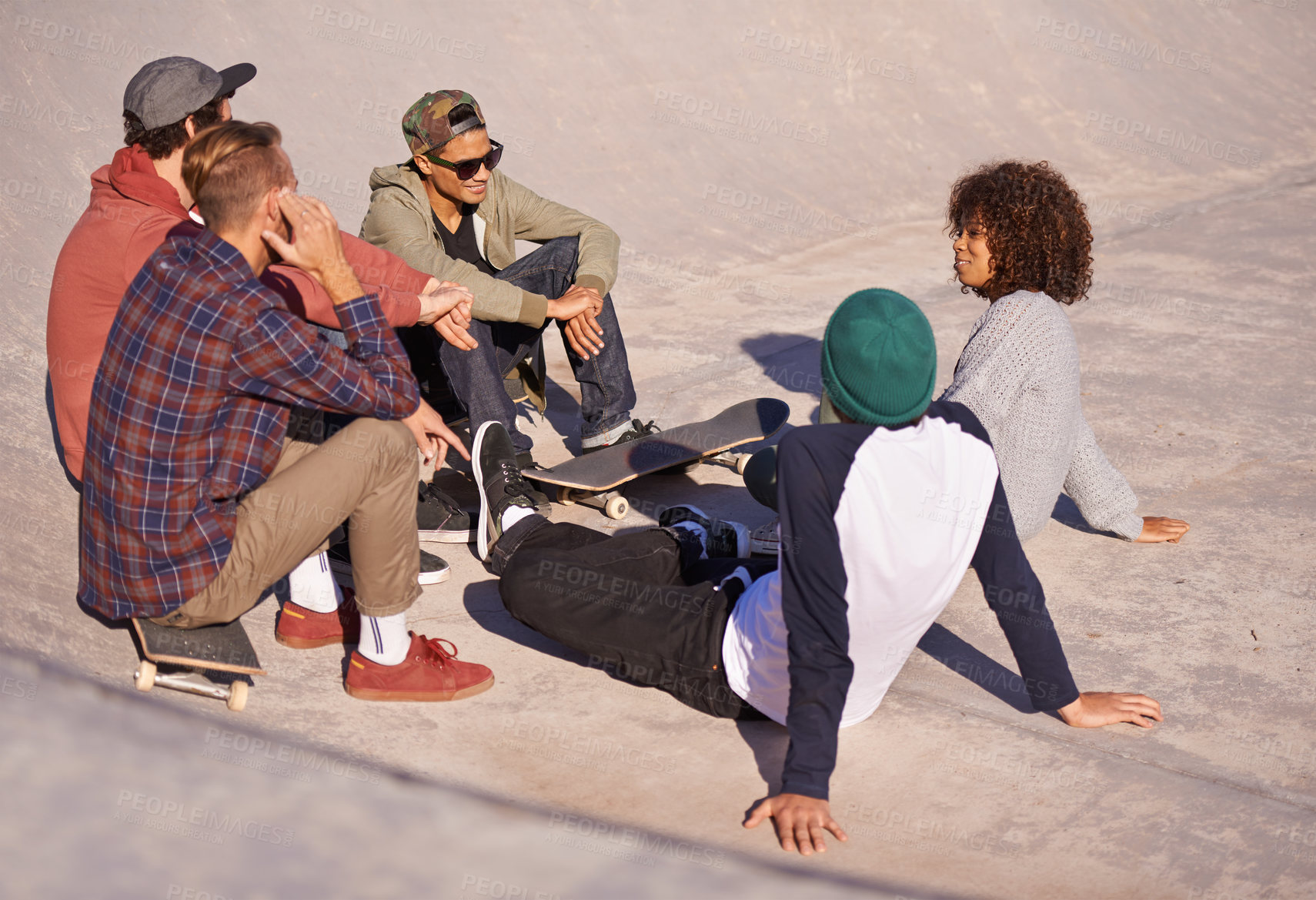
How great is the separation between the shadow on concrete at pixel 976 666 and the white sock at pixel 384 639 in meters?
1.52

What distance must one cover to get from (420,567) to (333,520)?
3.12 feet

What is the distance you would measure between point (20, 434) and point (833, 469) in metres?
3.04

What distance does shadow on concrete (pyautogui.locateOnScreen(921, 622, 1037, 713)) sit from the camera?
315 centimetres

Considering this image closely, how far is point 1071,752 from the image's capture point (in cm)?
290

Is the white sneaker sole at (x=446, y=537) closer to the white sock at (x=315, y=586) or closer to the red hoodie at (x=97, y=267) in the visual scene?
the white sock at (x=315, y=586)

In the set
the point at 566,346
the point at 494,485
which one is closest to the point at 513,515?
the point at 494,485

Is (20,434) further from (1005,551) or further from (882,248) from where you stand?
(882,248)

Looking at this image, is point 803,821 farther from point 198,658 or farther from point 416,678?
point 198,658

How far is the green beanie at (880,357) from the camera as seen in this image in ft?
7.62

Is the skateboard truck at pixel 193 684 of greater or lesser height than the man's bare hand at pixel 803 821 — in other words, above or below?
below

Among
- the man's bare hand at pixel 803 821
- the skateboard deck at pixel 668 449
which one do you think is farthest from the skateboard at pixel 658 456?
the man's bare hand at pixel 803 821

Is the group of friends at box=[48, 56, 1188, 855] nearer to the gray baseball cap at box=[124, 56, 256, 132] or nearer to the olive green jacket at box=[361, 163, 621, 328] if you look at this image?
the gray baseball cap at box=[124, 56, 256, 132]

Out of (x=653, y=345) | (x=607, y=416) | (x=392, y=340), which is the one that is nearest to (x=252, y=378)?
(x=392, y=340)

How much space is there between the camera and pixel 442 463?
131 inches
